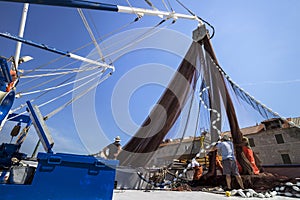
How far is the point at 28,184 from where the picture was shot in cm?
133

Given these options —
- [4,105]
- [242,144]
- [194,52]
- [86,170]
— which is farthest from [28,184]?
[194,52]

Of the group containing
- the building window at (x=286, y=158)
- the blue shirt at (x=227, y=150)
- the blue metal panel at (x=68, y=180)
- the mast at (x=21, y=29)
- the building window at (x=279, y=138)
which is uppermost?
the mast at (x=21, y=29)

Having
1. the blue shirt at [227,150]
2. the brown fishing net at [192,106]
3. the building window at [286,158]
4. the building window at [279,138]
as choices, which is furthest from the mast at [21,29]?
the building window at [286,158]

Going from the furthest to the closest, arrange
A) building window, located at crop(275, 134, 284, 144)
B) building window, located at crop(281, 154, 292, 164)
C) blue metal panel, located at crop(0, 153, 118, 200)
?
building window, located at crop(275, 134, 284, 144)
building window, located at crop(281, 154, 292, 164)
blue metal panel, located at crop(0, 153, 118, 200)

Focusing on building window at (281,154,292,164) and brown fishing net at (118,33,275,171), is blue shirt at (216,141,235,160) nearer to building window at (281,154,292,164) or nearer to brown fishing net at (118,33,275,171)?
brown fishing net at (118,33,275,171)

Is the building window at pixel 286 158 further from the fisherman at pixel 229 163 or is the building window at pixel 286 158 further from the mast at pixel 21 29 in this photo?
the mast at pixel 21 29

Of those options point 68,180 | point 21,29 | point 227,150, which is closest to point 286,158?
point 227,150

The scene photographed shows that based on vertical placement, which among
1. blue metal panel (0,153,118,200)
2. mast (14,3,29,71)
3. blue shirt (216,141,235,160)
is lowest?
blue metal panel (0,153,118,200)

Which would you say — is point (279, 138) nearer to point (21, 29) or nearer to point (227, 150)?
point (227, 150)

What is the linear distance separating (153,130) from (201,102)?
1914 millimetres

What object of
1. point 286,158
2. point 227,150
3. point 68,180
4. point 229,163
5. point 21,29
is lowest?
point 68,180

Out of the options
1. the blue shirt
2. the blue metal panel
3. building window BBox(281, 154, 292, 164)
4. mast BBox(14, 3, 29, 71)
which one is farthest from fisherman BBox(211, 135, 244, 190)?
building window BBox(281, 154, 292, 164)

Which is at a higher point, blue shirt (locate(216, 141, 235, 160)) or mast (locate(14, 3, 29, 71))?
mast (locate(14, 3, 29, 71))

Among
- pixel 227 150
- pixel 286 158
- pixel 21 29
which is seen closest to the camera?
pixel 227 150
